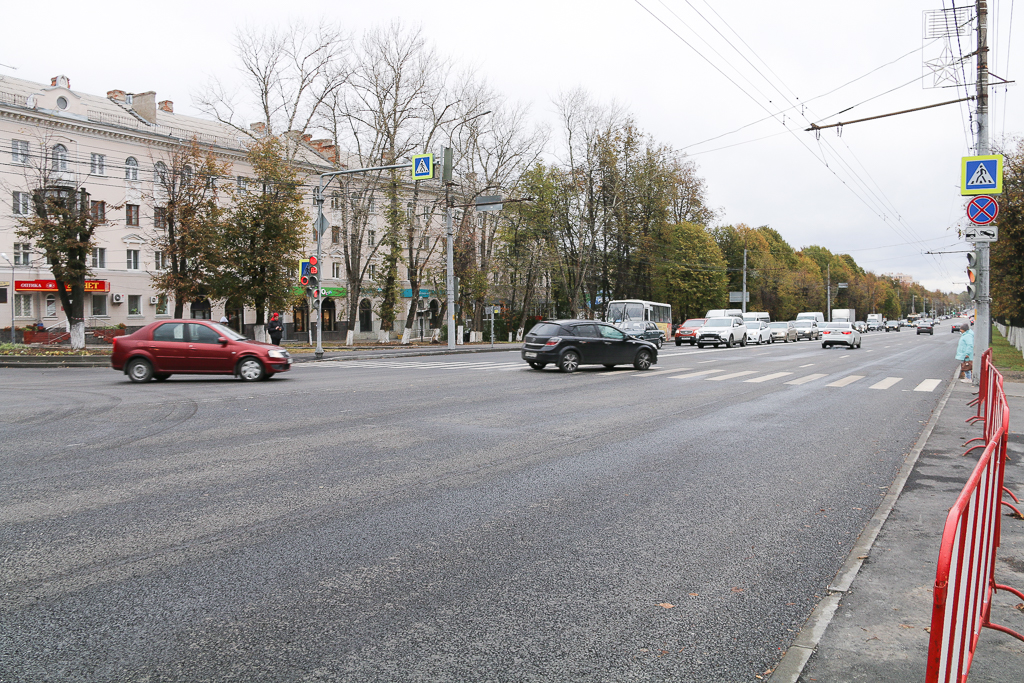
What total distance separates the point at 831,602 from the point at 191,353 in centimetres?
1634

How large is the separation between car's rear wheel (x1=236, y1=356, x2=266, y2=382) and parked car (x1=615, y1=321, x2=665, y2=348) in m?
20.8

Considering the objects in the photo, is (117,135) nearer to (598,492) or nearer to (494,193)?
(494,193)

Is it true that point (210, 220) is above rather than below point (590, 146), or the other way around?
below

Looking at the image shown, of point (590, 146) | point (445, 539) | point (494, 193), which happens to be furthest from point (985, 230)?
point (590, 146)

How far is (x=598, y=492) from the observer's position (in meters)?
6.54

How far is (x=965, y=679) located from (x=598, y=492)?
3813 millimetres

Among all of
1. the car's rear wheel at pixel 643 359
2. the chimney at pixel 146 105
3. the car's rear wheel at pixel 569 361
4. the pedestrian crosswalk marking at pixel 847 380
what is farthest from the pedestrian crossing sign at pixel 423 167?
the chimney at pixel 146 105

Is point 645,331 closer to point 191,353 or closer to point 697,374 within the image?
point 697,374

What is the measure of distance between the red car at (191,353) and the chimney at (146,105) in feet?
127

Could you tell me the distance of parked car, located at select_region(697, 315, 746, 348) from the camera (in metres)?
41.9

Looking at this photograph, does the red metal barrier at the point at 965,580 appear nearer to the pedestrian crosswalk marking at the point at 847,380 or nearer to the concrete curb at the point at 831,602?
the concrete curb at the point at 831,602

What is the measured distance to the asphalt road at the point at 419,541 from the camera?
3.34 metres

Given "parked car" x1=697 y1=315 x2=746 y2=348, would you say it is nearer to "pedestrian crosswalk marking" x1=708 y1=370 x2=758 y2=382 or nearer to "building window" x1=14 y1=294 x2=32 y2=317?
"pedestrian crosswalk marking" x1=708 y1=370 x2=758 y2=382

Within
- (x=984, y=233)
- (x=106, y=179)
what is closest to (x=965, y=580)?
(x=984, y=233)
